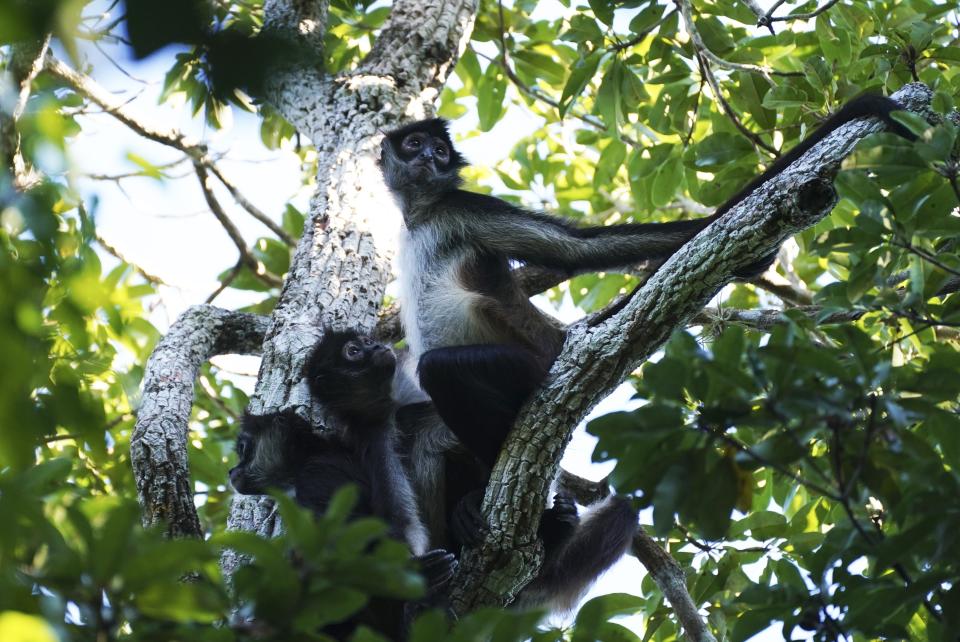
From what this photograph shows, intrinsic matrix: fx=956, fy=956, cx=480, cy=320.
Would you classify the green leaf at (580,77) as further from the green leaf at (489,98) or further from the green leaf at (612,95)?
the green leaf at (489,98)

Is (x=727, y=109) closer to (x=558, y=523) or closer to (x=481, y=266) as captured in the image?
(x=481, y=266)

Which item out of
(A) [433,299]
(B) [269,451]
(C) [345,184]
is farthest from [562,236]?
(B) [269,451]

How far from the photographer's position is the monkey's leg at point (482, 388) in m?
3.75

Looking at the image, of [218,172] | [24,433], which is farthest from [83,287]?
[218,172]

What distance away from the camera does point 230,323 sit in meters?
4.86

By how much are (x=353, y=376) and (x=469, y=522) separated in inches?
39.3

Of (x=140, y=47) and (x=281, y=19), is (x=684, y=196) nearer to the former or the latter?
(x=281, y=19)

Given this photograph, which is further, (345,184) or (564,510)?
(345,184)

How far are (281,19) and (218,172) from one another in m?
1.21

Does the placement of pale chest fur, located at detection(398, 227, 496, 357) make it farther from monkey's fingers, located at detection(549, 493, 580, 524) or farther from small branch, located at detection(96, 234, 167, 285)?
small branch, located at detection(96, 234, 167, 285)

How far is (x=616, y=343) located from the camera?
10.8ft

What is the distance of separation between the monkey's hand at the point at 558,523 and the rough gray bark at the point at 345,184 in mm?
1114

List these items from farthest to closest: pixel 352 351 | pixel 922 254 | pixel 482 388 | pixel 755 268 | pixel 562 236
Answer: pixel 562 236 → pixel 352 351 → pixel 755 268 → pixel 482 388 → pixel 922 254

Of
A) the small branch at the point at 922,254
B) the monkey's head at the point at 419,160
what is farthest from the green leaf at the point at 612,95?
the small branch at the point at 922,254
